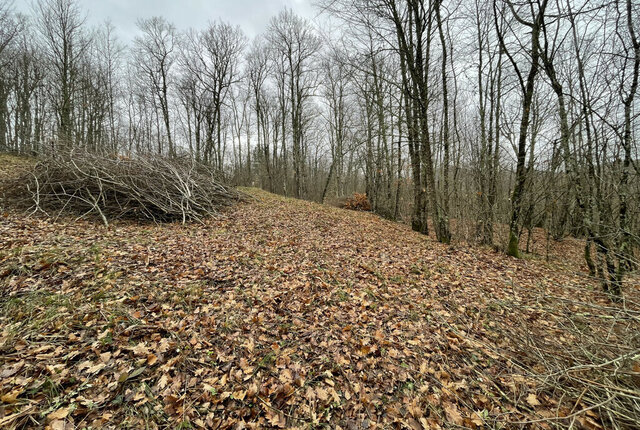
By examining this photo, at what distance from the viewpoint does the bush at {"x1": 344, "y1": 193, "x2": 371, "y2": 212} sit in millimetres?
16156

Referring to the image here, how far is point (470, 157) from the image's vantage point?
9.80 meters

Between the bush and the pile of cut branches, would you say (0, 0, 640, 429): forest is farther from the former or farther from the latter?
the bush

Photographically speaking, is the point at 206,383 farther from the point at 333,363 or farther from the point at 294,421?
the point at 333,363

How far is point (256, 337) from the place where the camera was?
302cm

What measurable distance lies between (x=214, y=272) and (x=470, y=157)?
10.4 meters

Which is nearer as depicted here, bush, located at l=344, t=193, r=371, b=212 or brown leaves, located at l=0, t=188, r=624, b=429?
brown leaves, located at l=0, t=188, r=624, b=429

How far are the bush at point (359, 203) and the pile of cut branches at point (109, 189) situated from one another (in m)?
10.1

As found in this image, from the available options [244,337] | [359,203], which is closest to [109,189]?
[244,337]

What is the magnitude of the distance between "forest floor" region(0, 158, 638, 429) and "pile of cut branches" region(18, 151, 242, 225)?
46.1 inches

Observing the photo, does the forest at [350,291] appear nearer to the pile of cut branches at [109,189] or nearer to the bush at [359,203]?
the pile of cut branches at [109,189]


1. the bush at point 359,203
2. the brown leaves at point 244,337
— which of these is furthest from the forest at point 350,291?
the bush at point 359,203

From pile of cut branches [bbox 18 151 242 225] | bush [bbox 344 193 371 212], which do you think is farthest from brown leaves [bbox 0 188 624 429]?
bush [bbox 344 193 371 212]

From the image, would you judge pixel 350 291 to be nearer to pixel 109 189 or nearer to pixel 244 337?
pixel 244 337

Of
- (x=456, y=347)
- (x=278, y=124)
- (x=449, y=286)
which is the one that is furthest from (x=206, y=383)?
(x=278, y=124)
